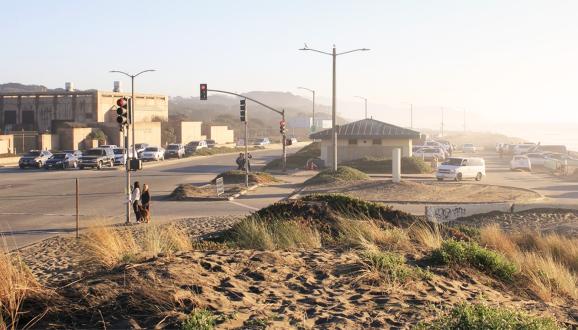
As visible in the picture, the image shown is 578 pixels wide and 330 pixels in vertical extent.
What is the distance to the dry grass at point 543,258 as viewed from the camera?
13355mm

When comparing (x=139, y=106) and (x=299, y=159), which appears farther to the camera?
(x=139, y=106)

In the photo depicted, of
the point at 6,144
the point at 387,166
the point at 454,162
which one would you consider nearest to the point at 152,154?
the point at 6,144

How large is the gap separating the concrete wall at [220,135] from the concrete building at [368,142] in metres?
57.6

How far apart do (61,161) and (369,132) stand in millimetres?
24155

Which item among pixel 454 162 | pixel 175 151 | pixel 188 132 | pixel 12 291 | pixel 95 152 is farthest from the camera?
pixel 188 132

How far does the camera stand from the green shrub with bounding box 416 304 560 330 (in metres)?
8.70

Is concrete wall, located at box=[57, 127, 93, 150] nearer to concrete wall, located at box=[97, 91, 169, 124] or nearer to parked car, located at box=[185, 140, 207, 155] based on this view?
concrete wall, located at box=[97, 91, 169, 124]

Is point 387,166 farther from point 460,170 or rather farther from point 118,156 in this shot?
point 118,156

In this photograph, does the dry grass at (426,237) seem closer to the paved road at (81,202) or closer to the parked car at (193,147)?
the paved road at (81,202)

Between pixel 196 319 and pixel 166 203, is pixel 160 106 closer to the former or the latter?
pixel 166 203

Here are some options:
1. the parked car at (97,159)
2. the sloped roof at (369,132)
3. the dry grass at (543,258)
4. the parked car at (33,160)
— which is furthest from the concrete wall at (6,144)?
the dry grass at (543,258)

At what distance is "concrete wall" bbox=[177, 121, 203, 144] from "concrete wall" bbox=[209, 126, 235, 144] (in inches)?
183

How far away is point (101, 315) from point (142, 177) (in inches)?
1644

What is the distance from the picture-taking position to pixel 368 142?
61.1 metres
